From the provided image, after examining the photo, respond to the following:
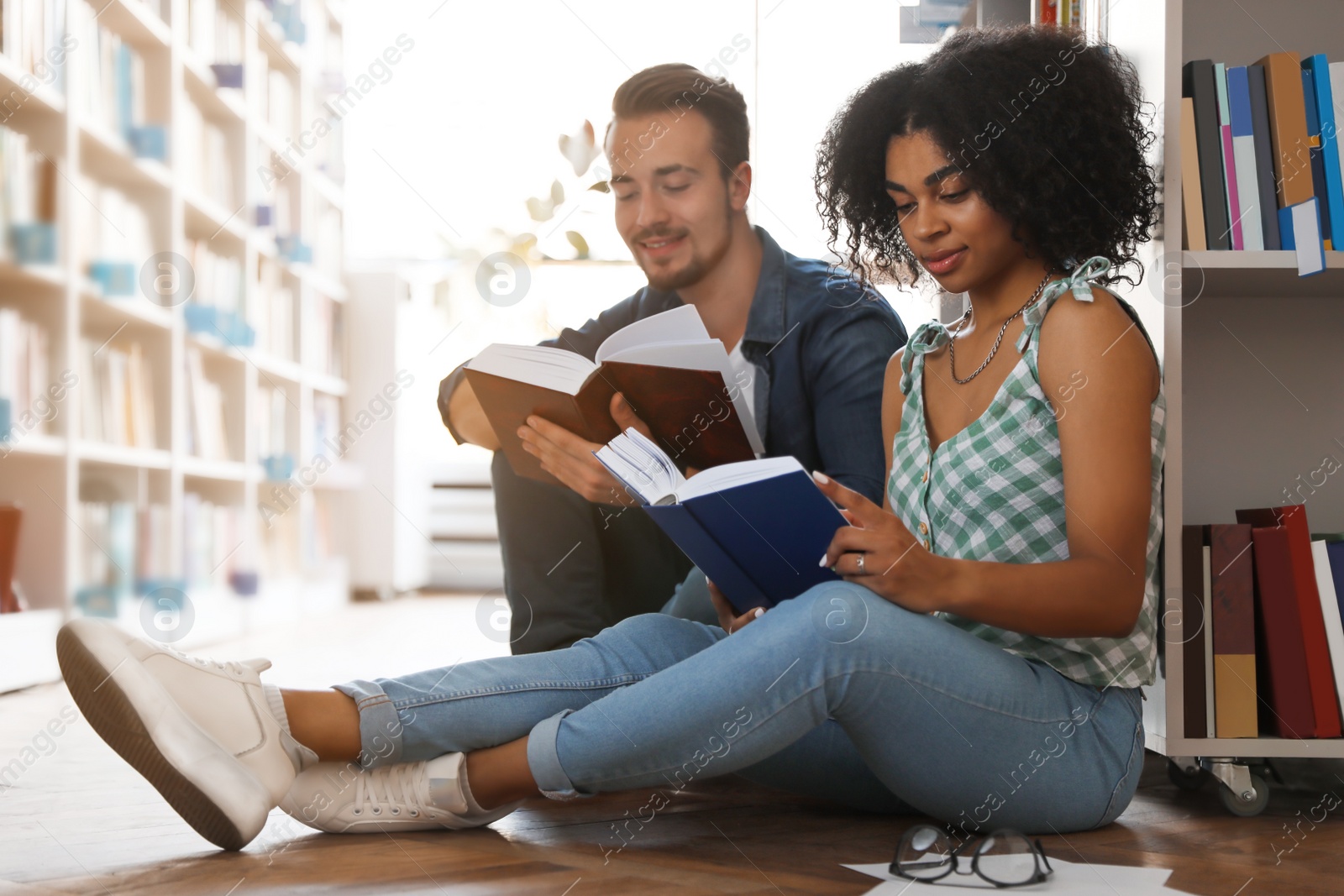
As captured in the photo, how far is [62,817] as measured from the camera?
1.04 meters

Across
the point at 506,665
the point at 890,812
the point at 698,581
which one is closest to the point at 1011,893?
the point at 890,812

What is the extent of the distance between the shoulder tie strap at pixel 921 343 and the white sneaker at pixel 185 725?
67cm

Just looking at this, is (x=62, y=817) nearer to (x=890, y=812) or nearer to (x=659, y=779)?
(x=659, y=779)

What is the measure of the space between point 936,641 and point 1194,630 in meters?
0.43

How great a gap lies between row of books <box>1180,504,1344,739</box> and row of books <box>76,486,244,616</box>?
2169 mm

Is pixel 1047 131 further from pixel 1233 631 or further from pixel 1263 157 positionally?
pixel 1233 631

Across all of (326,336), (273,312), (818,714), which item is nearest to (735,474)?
(818,714)

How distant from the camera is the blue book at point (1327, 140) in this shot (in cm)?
109

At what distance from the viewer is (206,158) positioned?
3.00 meters

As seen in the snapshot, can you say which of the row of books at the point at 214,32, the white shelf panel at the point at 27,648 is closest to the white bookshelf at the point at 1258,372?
the white shelf panel at the point at 27,648

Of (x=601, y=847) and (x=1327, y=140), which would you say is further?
(x=1327, y=140)

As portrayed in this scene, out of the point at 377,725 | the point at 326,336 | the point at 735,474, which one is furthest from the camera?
the point at 326,336

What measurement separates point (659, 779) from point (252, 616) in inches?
103

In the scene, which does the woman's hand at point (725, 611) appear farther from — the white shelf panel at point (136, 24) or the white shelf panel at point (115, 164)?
the white shelf panel at point (136, 24)
